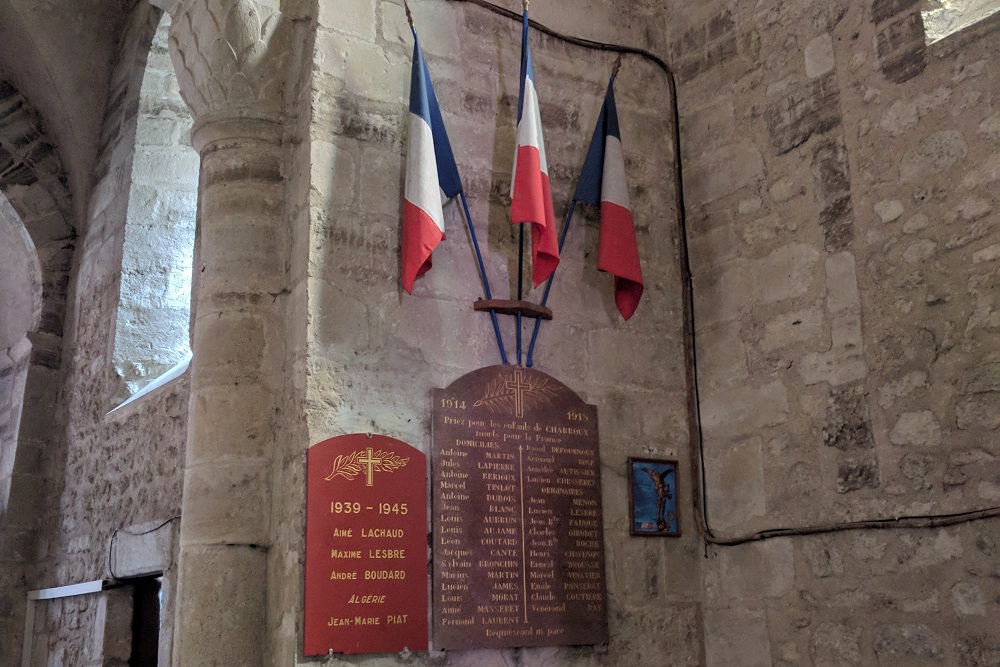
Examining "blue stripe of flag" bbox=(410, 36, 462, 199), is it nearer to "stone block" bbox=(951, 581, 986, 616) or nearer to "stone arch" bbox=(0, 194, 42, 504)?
"stone block" bbox=(951, 581, 986, 616)

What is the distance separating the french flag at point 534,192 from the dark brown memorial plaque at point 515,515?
1.35ft

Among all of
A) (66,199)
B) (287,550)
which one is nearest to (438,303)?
(287,550)

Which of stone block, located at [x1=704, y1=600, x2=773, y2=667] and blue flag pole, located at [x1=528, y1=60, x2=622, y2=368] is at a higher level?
blue flag pole, located at [x1=528, y1=60, x2=622, y2=368]

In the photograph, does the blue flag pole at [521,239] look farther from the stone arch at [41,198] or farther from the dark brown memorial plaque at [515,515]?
the stone arch at [41,198]

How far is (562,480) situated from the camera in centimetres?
351

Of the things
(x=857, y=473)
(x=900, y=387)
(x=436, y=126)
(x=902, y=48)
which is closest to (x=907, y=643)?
→ (x=857, y=473)

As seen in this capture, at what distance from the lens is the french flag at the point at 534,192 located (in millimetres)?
3543

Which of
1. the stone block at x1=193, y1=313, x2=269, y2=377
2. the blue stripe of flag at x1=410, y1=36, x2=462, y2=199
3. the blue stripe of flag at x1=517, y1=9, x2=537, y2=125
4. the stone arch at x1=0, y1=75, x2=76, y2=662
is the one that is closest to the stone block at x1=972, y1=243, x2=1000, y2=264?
the blue stripe of flag at x1=517, y1=9, x2=537, y2=125

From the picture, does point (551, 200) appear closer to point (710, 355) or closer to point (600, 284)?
point (600, 284)

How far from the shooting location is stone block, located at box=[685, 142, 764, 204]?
389 cm

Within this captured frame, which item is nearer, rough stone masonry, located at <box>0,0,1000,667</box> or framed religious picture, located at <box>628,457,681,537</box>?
rough stone masonry, located at <box>0,0,1000,667</box>

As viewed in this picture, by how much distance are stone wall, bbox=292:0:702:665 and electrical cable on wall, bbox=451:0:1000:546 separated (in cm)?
4

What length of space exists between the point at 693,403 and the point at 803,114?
115 cm

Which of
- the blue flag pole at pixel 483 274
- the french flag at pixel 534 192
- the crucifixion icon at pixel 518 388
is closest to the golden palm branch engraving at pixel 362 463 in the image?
the crucifixion icon at pixel 518 388
